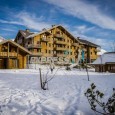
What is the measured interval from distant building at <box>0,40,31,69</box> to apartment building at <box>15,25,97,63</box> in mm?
12318

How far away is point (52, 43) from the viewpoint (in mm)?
57156

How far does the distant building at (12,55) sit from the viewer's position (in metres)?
35.7

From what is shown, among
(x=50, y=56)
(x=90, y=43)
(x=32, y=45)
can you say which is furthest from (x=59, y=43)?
(x=90, y=43)

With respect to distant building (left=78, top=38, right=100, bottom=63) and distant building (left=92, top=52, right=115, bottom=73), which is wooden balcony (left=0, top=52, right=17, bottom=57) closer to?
distant building (left=92, top=52, right=115, bottom=73)

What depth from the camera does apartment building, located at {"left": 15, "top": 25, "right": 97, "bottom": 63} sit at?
172 feet

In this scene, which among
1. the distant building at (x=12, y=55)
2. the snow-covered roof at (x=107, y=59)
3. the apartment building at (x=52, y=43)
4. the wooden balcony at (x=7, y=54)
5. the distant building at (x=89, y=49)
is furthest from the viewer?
the distant building at (x=89, y=49)

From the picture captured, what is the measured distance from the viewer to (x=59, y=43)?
2269 inches

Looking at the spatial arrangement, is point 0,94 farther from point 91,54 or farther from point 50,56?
point 91,54

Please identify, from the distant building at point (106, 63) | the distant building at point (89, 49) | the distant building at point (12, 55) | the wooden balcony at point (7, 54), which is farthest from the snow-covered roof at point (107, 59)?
the distant building at point (89, 49)

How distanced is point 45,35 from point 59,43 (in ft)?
16.7

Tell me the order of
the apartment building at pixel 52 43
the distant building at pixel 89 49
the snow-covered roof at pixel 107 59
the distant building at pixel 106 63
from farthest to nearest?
1. the distant building at pixel 89 49
2. the apartment building at pixel 52 43
3. the snow-covered roof at pixel 107 59
4. the distant building at pixel 106 63

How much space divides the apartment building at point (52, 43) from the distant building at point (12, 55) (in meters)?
12.3

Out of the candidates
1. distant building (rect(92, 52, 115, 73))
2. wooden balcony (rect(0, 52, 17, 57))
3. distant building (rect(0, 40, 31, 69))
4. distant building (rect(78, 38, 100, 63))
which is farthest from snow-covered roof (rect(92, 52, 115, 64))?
distant building (rect(78, 38, 100, 63))

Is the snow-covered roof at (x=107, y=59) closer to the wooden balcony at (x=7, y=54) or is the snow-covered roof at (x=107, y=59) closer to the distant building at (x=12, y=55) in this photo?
the distant building at (x=12, y=55)
